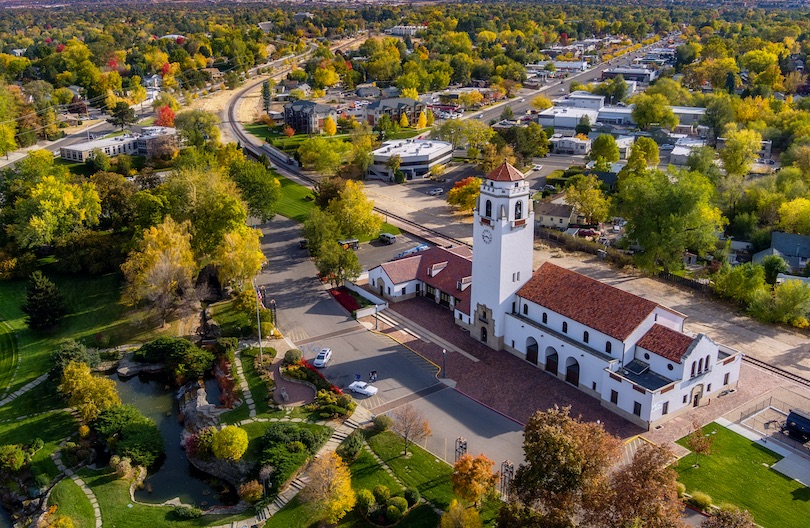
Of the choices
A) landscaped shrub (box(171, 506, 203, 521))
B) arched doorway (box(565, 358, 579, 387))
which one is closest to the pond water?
landscaped shrub (box(171, 506, 203, 521))

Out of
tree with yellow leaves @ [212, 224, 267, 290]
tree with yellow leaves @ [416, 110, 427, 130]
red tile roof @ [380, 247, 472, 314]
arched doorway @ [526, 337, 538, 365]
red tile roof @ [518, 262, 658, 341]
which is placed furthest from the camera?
tree with yellow leaves @ [416, 110, 427, 130]

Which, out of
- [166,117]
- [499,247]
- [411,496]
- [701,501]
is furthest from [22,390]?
[166,117]

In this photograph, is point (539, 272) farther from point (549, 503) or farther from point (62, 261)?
point (62, 261)

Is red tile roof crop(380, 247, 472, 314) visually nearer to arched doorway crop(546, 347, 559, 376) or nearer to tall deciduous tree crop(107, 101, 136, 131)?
arched doorway crop(546, 347, 559, 376)

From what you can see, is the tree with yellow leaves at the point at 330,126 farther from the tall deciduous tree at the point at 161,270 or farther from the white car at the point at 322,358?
the white car at the point at 322,358

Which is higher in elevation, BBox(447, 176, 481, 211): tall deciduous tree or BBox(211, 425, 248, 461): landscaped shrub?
BBox(447, 176, 481, 211): tall deciduous tree

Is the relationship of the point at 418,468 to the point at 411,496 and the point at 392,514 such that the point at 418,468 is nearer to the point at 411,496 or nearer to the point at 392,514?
the point at 411,496
